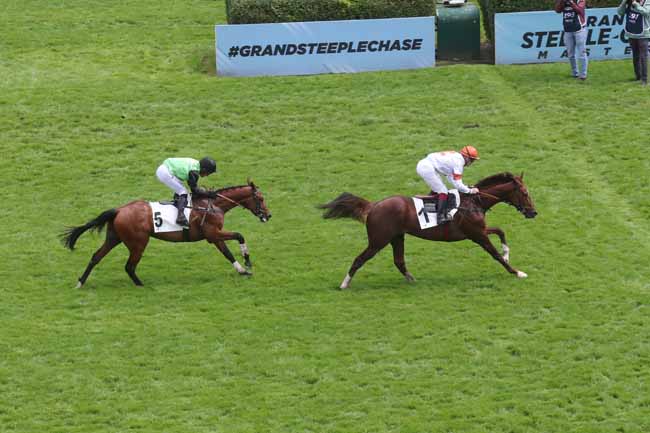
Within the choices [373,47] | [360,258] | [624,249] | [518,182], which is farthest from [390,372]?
[373,47]

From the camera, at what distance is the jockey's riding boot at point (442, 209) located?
19.4 m

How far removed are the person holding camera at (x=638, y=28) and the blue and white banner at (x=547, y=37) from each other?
1090 millimetres

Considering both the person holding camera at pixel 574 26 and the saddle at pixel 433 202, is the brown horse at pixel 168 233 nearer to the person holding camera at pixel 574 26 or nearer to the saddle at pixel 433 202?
the saddle at pixel 433 202

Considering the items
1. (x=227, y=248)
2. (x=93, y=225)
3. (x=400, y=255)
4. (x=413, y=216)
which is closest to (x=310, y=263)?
(x=227, y=248)

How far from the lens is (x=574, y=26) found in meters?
28.2

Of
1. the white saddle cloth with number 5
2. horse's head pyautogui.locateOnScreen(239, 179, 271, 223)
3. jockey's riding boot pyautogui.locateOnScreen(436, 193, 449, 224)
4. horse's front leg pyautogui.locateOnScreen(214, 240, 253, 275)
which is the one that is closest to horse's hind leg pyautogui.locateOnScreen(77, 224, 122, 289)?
the white saddle cloth with number 5

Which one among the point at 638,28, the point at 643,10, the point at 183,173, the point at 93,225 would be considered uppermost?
the point at 643,10

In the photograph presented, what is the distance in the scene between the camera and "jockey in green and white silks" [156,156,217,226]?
19656 mm

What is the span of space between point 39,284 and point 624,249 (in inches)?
390

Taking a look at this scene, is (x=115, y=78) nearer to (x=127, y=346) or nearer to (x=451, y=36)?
(x=451, y=36)

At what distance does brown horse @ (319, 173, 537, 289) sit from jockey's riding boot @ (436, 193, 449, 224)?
156 mm

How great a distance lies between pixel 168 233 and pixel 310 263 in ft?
8.71

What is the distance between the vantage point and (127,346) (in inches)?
708

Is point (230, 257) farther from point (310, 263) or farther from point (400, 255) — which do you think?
Answer: point (400, 255)
